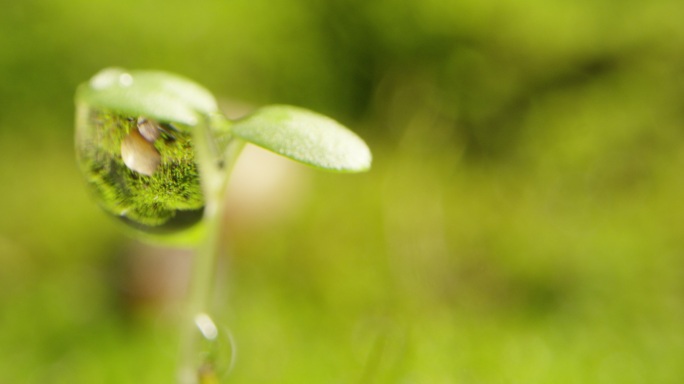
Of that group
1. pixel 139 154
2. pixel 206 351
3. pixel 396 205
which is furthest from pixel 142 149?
pixel 396 205

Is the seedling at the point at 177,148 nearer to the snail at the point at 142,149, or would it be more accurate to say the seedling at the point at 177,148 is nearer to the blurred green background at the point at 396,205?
the snail at the point at 142,149

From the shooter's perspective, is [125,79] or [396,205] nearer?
[125,79]

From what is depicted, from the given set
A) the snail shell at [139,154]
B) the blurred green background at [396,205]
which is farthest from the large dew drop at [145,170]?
the blurred green background at [396,205]

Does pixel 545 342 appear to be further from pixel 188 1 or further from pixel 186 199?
pixel 188 1

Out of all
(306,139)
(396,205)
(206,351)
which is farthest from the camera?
(396,205)

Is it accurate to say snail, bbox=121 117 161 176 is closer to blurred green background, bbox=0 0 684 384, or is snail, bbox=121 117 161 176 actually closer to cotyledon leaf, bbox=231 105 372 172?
cotyledon leaf, bbox=231 105 372 172

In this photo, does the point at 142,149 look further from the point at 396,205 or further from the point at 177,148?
the point at 396,205

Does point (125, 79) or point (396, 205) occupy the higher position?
point (396, 205)
